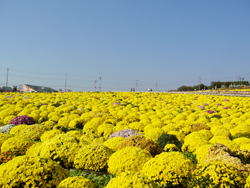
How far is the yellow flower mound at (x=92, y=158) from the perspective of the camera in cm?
599

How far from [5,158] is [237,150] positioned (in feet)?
18.4

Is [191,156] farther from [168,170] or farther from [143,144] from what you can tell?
[168,170]

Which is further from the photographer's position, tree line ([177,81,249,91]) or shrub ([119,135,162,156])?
tree line ([177,81,249,91])

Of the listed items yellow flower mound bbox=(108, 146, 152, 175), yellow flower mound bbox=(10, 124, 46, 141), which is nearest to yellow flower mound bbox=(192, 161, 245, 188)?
yellow flower mound bbox=(108, 146, 152, 175)

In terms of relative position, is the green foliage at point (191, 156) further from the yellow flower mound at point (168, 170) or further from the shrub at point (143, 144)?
the yellow flower mound at point (168, 170)

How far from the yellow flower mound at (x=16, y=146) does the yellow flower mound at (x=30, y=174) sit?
2069 millimetres

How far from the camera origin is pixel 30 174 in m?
4.66

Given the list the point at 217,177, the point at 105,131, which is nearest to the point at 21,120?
the point at 105,131

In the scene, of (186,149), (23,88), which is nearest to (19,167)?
(186,149)

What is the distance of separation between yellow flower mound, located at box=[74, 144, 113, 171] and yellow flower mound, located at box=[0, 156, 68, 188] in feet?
3.50

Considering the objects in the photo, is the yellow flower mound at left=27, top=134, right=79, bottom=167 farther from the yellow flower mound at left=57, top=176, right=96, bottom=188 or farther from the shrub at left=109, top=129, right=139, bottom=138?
the shrub at left=109, top=129, right=139, bottom=138

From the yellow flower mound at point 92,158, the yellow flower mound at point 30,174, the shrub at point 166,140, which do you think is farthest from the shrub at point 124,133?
the yellow flower mound at point 30,174

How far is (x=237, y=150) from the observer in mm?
6887

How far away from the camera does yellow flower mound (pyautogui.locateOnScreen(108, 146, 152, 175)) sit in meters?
5.59
